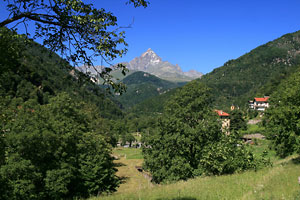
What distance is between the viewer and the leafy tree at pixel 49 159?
63.6 feet

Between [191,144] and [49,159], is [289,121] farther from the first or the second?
[49,159]

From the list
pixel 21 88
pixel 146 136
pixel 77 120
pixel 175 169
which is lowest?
pixel 175 169

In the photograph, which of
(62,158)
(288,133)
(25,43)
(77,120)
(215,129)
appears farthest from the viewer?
(77,120)

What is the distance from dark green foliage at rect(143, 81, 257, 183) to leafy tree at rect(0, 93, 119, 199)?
6.26 metres

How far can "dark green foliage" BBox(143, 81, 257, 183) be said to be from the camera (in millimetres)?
17094

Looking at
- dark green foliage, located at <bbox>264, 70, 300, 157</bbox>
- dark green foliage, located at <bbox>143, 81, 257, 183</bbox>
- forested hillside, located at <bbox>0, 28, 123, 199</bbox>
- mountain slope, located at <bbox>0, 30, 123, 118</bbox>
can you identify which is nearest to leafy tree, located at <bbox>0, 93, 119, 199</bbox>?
forested hillside, located at <bbox>0, 28, 123, 199</bbox>

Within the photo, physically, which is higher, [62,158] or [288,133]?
[288,133]

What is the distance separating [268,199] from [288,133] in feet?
35.2

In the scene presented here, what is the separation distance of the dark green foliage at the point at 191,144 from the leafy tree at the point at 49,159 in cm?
626

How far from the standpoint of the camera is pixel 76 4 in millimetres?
6070

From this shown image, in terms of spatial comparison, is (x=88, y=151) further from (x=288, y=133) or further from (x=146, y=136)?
(x=288, y=133)

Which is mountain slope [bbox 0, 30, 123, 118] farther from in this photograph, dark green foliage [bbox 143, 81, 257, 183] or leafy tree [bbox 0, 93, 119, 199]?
dark green foliage [bbox 143, 81, 257, 183]

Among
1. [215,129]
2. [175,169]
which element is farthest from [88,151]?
[215,129]

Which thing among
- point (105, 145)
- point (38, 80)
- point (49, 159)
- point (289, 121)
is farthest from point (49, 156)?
point (38, 80)
